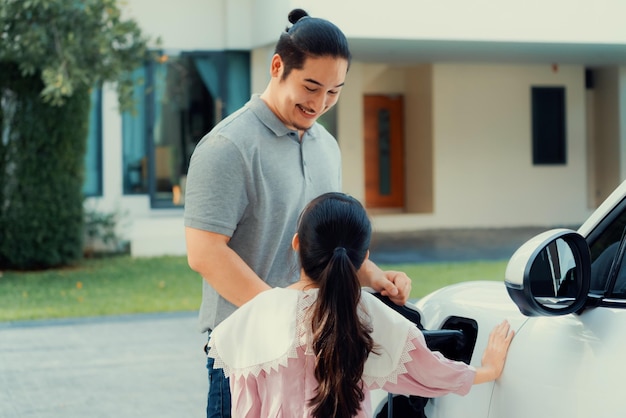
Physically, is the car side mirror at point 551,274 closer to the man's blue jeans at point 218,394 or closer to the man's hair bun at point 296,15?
the man's blue jeans at point 218,394

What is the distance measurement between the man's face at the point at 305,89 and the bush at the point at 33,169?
35.3ft

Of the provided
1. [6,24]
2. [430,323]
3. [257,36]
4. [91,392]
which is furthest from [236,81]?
[430,323]

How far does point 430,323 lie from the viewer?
10.6ft

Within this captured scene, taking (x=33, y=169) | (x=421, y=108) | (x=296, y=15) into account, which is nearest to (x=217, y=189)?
(x=296, y=15)

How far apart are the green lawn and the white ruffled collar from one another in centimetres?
783

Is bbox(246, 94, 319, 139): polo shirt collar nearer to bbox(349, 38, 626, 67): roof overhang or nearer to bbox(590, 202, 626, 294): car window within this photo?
bbox(590, 202, 626, 294): car window

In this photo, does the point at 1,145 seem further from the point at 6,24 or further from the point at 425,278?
the point at 425,278

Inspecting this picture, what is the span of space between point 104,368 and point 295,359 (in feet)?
18.5

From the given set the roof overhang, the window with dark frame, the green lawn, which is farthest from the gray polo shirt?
the window with dark frame

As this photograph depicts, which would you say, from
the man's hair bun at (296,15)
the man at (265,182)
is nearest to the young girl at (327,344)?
the man at (265,182)

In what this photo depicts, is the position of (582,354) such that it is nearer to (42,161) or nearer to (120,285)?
(120,285)

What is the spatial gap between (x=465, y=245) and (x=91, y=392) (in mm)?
10292

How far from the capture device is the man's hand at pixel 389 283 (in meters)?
2.90

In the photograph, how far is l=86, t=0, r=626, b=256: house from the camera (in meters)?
15.5
